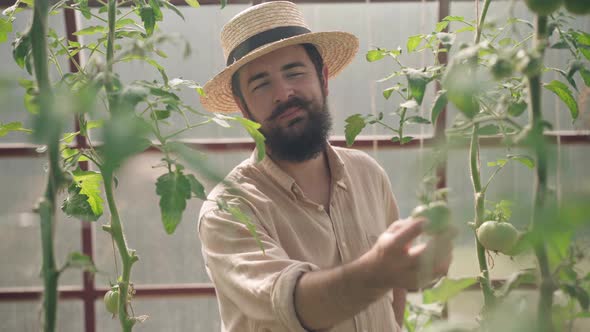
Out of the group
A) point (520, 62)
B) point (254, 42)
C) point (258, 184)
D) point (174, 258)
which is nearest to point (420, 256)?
point (520, 62)

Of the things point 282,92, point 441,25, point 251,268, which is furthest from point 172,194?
point 441,25

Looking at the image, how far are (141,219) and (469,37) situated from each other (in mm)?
1762

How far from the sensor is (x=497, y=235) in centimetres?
Result: 117

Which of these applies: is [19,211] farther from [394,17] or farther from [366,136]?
[394,17]

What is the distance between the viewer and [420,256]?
2.61ft

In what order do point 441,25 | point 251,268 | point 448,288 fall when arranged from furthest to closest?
1. point 441,25
2. point 251,268
3. point 448,288

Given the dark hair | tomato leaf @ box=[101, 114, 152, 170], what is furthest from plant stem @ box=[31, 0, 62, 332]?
the dark hair

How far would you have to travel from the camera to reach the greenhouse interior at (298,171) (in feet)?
1.86

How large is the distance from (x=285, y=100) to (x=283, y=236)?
0.40 metres

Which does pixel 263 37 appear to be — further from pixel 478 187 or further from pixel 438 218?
pixel 438 218

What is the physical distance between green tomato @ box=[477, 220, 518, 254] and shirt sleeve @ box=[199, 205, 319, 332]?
0.35 m

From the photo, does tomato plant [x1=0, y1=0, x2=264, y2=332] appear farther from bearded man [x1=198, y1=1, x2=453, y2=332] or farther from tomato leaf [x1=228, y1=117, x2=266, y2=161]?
bearded man [x1=198, y1=1, x2=453, y2=332]

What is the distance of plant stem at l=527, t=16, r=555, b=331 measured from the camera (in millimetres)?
498

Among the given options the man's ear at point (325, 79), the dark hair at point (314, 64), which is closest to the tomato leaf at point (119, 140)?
the dark hair at point (314, 64)
